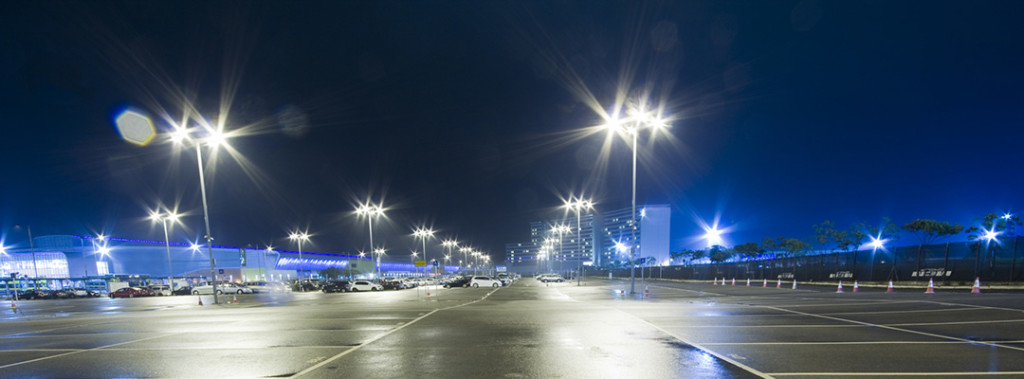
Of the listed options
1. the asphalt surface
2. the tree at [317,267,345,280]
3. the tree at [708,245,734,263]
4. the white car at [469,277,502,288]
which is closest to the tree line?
the tree at [708,245,734,263]

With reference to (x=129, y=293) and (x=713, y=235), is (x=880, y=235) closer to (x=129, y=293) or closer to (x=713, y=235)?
(x=713, y=235)

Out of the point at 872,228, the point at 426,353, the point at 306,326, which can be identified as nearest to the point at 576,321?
the point at 426,353

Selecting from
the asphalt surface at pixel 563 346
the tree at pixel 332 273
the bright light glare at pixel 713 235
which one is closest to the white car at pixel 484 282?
the asphalt surface at pixel 563 346

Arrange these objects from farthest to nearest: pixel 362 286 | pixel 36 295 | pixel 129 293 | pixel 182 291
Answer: pixel 36 295
pixel 182 291
pixel 129 293
pixel 362 286

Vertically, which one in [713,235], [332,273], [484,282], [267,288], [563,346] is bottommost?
[332,273]

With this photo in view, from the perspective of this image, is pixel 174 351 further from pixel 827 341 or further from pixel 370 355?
pixel 827 341

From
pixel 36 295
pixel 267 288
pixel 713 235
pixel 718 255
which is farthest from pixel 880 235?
A: pixel 36 295

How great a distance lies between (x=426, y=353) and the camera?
33.4ft

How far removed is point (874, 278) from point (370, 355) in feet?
122

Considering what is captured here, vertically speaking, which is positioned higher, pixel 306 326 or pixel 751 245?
pixel 306 326

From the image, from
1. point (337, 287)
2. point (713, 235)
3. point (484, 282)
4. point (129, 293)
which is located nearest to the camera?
point (337, 287)

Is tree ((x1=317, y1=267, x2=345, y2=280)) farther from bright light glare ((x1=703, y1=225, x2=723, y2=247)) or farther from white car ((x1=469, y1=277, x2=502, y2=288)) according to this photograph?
bright light glare ((x1=703, y1=225, x2=723, y2=247))

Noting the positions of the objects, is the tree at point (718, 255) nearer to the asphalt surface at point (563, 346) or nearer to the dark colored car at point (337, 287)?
the dark colored car at point (337, 287)

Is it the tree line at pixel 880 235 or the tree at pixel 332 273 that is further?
the tree at pixel 332 273
